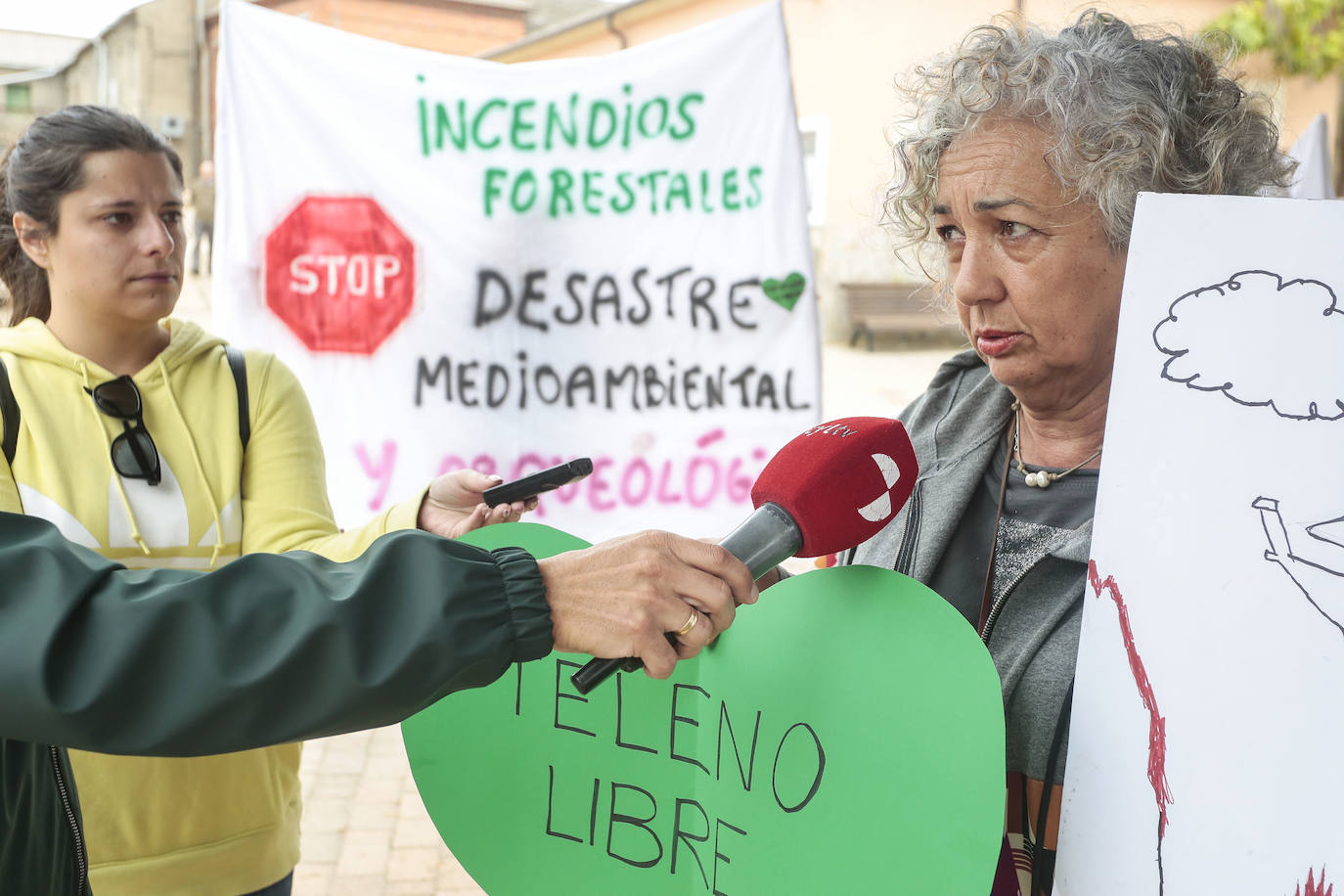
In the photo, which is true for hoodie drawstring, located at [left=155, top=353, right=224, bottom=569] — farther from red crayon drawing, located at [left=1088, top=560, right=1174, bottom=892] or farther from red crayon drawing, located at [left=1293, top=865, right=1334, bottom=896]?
red crayon drawing, located at [left=1293, top=865, right=1334, bottom=896]

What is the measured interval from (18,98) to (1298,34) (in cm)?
2037

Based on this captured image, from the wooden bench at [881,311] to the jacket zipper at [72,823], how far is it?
1385cm

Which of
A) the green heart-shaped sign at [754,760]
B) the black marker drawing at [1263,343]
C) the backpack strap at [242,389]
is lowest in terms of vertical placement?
the green heart-shaped sign at [754,760]

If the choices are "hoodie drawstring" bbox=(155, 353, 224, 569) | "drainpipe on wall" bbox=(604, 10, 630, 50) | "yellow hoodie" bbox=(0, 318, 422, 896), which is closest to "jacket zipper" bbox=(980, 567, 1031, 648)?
"yellow hoodie" bbox=(0, 318, 422, 896)

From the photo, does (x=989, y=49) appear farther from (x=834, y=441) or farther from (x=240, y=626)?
(x=240, y=626)

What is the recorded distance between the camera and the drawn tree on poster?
39.4ft

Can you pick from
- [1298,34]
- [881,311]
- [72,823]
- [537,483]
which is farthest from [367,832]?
[1298,34]

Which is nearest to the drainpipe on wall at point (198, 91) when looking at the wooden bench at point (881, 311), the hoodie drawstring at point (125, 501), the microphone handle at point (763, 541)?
the wooden bench at point (881, 311)

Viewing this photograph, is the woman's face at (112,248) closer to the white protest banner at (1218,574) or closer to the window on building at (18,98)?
the white protest banner at (1218,574)

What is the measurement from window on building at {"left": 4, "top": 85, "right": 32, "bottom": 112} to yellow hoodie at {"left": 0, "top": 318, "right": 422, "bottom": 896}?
→ 67.1 feet

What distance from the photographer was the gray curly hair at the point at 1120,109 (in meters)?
1.40

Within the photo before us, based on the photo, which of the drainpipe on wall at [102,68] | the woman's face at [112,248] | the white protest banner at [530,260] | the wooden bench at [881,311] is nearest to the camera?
the woman's face at [112,248]

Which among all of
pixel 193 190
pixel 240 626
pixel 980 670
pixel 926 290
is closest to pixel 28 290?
pixel 240 626

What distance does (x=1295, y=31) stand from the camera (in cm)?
1230
